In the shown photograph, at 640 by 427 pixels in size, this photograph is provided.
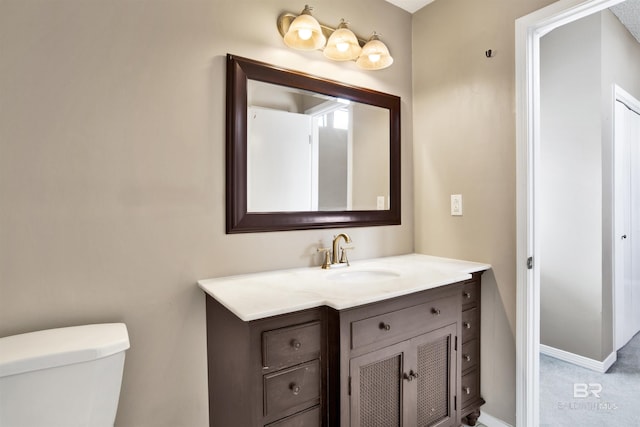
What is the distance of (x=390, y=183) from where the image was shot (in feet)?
6.88

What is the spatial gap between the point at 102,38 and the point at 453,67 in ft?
5.77

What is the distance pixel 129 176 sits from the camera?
1.29 meters

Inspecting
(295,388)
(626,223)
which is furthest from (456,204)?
(626,223)

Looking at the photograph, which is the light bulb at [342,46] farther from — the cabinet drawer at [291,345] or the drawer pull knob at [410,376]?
the drawer pull knob at [410,376]

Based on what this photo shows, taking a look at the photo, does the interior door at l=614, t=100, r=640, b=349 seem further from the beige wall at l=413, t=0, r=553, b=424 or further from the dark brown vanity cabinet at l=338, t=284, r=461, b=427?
the dark brown vanity cabinet at l=338, t=284, r=461, b=427

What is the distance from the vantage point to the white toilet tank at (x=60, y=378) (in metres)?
0.92

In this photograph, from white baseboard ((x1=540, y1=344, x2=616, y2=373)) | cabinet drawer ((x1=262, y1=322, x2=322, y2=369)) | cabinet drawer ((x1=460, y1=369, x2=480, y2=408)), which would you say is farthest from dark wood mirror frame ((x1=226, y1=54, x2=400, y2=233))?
white baseboard ((x1=540, y1=344, x2=616, y2=373))

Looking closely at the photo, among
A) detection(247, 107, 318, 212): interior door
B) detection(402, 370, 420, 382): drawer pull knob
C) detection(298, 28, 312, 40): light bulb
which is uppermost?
detection(298, 28, 312, 40): light bulb

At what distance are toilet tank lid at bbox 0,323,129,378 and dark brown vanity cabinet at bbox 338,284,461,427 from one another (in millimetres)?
755

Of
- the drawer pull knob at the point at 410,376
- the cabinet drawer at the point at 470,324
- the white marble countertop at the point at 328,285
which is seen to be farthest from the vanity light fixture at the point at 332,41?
the drawer pull knob at the point at 410,376

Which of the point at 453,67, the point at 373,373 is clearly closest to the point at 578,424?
the point at 373,373

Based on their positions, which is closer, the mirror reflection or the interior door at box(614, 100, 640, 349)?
the mirror reflection

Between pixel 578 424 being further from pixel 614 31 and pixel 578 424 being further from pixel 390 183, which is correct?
pixel 614 31

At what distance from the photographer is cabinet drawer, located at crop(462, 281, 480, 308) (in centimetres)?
173
